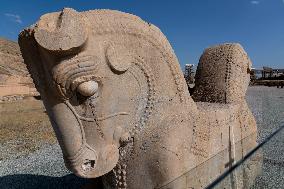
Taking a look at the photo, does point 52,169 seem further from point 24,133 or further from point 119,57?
point 119,57

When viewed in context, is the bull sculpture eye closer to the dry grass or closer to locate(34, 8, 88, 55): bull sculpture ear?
locate(34, 8, 88, 55): bull sculpture ear

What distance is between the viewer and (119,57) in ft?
6.68

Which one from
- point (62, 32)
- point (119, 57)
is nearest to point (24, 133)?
point (119, 57)

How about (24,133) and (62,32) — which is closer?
(62,32)

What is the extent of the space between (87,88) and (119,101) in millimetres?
249

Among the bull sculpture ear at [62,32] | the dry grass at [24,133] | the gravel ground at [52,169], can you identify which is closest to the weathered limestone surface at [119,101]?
the bull sculpture ear at [62,32]

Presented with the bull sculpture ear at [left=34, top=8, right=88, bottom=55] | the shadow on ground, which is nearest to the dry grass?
the shadow on ground

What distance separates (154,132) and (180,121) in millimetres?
215

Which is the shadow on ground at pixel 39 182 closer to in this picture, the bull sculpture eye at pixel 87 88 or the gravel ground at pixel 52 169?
the gravel ground at pixel 52 169

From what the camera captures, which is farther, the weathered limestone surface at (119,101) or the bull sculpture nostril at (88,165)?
the bull sculpture nostril at (88,165)

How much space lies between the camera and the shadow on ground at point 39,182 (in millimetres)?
4672

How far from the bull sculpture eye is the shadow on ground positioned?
2.78 meters

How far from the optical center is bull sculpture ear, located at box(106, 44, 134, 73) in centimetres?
201

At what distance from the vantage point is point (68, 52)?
1839mm
